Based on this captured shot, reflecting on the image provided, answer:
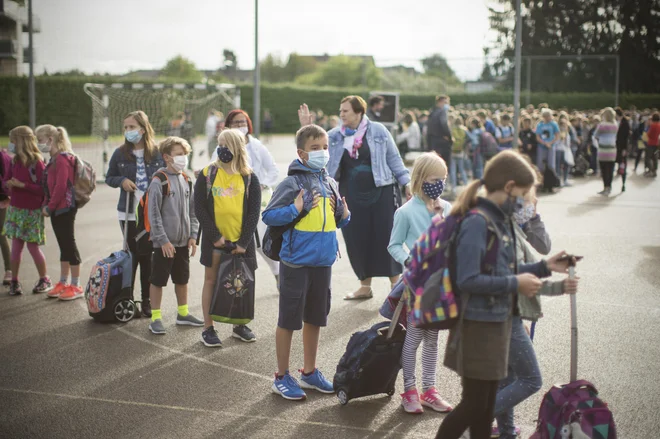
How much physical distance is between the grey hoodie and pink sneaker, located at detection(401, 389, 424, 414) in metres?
2.85

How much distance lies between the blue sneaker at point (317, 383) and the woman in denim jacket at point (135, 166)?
267 centimetres

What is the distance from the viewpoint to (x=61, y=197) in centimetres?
838

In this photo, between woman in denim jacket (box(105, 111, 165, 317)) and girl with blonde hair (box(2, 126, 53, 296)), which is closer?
woman in denim jacket (box(105, 111, 165, 317))

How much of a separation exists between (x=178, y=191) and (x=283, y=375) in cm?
238

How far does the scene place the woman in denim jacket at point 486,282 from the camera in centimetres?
375

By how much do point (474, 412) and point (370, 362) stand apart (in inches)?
57.1

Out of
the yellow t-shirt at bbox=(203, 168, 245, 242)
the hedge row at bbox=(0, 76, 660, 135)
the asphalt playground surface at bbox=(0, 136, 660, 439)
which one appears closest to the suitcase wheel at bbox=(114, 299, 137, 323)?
the asphalt playground surface at bbox=(0, 136, 660, 439)

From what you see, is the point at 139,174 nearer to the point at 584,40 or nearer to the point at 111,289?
the point at 111,289

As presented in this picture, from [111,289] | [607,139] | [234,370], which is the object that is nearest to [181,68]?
[607,139]

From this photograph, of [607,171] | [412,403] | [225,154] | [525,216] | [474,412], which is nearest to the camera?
[474,412]

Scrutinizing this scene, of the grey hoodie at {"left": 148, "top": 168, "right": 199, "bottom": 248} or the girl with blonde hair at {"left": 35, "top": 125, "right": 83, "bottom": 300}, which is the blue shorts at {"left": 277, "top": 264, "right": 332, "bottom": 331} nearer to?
the grey hoodie at {"left": 148, "top": 168, "right": 199, "bottom": 248}

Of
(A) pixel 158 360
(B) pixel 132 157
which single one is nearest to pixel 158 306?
(A) pixel 158 360

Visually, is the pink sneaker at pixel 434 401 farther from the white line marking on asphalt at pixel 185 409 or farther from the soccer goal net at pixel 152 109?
the soccer goal net at pixel 152 109

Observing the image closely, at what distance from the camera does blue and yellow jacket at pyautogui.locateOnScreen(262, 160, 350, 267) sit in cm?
543
